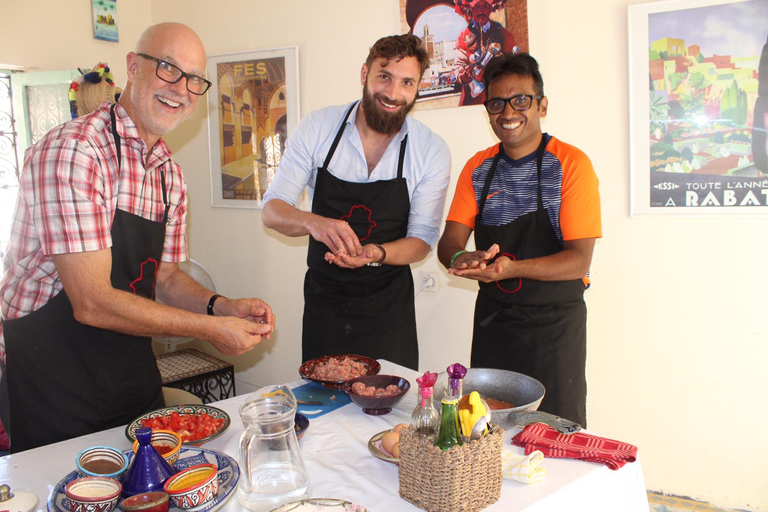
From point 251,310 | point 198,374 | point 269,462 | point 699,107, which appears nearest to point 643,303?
point 699,107

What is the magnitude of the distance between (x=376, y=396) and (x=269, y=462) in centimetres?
48

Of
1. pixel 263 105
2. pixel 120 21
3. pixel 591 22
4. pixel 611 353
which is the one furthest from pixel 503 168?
pixel 120 21

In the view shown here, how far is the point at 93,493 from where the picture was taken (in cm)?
125

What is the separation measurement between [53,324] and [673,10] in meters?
2.94

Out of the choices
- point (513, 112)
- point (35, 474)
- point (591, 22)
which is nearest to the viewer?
point (35, 474)

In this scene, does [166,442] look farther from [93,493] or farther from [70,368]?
[70,368]

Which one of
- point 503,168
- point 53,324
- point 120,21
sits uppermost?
point 120,21

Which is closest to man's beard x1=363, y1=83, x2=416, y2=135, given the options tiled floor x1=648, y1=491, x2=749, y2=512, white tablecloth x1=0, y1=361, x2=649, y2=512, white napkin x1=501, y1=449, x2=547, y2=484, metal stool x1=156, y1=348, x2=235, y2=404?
white tablecloth x1=0, y1=361, x2=649, y2=512

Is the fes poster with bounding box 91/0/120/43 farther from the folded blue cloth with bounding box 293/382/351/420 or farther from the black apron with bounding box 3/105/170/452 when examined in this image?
the folded blue cloth with bounding box 293/382/351/420

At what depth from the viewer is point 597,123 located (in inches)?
122

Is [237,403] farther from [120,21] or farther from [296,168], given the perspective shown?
[120,21]

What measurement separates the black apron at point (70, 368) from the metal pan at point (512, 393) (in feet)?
3.46

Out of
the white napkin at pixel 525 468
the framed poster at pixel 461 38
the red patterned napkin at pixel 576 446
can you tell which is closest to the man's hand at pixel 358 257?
the red patterned napkin at pixel 576 446

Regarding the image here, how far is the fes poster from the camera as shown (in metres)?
4.55
